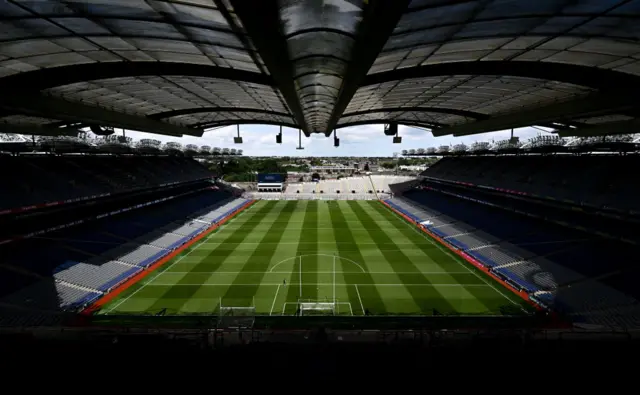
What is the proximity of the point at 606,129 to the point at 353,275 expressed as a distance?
25.0m

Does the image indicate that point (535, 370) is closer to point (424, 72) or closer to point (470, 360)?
point (470, 360)

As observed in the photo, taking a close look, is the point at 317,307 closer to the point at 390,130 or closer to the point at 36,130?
the point at 390,130

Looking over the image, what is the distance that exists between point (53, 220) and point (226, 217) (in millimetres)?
22084

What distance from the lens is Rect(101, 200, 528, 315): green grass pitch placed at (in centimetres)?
2106

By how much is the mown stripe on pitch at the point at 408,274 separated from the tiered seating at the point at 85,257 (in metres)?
19.9

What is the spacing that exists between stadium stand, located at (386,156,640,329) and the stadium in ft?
0.63

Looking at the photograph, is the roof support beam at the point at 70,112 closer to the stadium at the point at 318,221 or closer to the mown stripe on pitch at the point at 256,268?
the stadium at the point at 318,221

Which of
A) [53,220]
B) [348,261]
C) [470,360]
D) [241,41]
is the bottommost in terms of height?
[348,261]

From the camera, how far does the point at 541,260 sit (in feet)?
85.4

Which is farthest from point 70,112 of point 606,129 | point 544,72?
point 606,129

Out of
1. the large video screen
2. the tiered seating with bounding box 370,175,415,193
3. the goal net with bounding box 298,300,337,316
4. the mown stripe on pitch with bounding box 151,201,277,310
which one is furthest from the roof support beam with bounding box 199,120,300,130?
the tiered seating with bounding box 370,175,415,193

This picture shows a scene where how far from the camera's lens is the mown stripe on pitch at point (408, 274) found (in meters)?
21.0

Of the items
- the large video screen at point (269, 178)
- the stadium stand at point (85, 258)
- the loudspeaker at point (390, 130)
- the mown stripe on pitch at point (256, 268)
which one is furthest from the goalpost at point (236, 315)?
the large video screen at point (269, 178)

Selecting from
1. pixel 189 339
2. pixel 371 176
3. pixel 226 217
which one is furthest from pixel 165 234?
pixel 371 176
